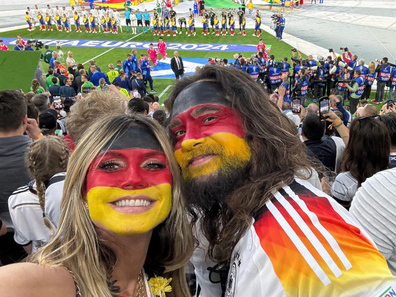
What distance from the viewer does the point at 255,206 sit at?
5.02 feet

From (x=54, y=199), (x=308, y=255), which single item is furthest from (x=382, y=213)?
(x=54, y=199)

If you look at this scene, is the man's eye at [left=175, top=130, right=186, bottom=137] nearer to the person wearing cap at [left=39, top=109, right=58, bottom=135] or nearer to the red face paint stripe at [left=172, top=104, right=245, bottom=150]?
the red face paint stripe at [left=172, top=104, right=245, bottom=150]

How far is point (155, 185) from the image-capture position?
1589mm

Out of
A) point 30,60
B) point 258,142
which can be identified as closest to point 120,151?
point 258,142

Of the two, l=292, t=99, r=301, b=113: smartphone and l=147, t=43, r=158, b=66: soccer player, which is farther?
l=147, t=43, r=158, b=66: soccer player

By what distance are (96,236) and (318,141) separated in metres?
3.34

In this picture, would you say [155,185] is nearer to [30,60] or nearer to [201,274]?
[201,274]

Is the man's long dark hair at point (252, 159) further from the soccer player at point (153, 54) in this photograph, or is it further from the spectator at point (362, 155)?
the soccer player at point (153, 54)

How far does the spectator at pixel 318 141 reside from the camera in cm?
404

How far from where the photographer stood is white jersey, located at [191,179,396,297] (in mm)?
1207

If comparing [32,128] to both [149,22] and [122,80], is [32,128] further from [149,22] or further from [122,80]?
[149,22]

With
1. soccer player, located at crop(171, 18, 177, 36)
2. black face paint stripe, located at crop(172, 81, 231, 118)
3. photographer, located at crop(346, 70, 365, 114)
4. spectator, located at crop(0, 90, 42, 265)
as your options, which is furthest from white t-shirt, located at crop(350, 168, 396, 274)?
soccer player, located at crop(171, 18, 177, 36)

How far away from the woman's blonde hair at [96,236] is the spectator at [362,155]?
194cm

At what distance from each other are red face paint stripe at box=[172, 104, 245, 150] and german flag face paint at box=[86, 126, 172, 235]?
0.23 metres
